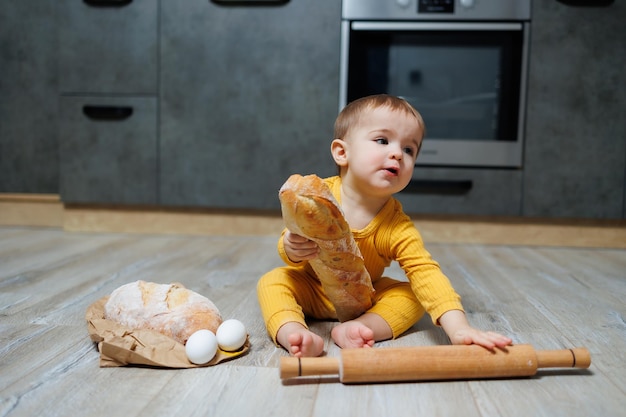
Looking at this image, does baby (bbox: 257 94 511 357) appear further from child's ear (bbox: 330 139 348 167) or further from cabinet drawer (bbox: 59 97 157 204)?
cabinet drawer (bbox: 59 97 157 204)

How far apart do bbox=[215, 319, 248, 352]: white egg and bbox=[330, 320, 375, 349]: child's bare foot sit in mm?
170

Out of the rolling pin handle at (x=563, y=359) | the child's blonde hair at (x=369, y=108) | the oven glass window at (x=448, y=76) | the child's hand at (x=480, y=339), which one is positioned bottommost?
the rolling pin handle at (x=563, y=359)

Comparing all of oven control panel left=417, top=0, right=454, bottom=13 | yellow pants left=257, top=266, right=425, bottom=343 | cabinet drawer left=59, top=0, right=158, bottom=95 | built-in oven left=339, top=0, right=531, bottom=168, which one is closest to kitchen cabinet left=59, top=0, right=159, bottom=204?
cabinet drawer left=59, top=0, right=158, bottom=95

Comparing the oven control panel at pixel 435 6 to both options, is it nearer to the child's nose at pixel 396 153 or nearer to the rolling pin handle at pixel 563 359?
the child's nose at pixel 396 153

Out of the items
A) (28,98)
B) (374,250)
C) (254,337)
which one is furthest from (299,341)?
(28,98)

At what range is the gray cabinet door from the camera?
2209 mm

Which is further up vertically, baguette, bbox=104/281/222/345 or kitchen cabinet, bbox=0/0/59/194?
kitchen cabinet, bbox=0/0/59/194

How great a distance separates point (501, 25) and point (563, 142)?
18.7 inches

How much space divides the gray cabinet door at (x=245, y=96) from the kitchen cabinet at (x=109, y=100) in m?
0.06

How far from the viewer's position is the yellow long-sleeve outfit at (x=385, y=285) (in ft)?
3.38

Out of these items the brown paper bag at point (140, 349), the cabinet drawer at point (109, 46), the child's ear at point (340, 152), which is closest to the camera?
the brown paper bag at point (140, 349)

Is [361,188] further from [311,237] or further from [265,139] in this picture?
[265,139]

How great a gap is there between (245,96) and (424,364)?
160cm

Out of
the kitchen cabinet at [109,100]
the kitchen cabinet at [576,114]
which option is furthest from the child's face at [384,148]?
the kitchen cabinet at [109,100]
